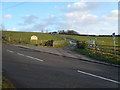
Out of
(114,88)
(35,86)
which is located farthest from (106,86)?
(35,86)

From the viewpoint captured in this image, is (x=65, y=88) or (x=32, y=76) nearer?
(x=65, y=88)

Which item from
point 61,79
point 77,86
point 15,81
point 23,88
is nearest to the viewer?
point 23,88

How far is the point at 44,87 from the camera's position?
5.32m

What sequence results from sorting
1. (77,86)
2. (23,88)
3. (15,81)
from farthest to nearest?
(15,81) → (77,86) → (23,88)

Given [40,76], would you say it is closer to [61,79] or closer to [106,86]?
[61,79]

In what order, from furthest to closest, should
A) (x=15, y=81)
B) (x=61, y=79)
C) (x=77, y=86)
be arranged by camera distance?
(x=61, y=79) → (x=15, y=81) → (x=77, y=86)

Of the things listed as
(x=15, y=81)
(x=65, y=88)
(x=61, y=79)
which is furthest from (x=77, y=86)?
(x=15, y=81)

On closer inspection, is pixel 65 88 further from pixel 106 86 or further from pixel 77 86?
pixel 106 86

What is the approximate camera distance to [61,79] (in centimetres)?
636

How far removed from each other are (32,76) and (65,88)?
2111mm

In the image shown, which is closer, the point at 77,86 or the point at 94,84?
the point at 77,86

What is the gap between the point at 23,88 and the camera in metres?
5.17

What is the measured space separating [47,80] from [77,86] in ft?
4.57

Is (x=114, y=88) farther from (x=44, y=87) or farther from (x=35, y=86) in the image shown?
(x=35, y=86)
